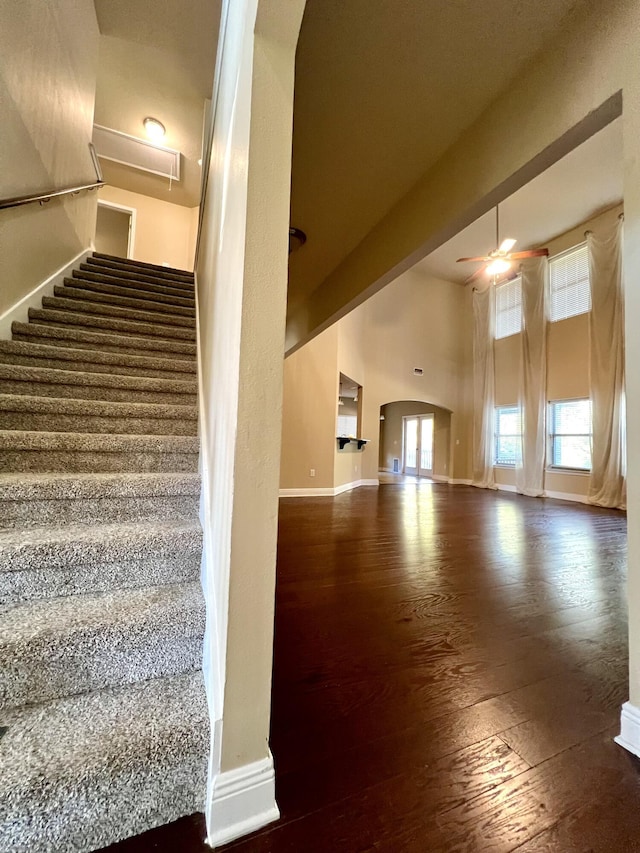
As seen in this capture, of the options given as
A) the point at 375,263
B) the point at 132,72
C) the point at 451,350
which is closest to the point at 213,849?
the point at 375,263

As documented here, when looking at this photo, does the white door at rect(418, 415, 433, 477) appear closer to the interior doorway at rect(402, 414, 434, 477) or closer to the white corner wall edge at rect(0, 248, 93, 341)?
the interior doorway at rect(402, 414, 434, 477)

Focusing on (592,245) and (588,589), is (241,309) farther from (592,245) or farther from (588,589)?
(592,245)

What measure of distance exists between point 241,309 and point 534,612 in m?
2.32

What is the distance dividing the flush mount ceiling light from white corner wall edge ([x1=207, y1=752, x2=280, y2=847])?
7.33 meters

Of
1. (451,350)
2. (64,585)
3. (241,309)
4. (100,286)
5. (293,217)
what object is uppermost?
(451,350)

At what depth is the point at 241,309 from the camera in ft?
3.12

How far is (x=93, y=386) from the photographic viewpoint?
91.1 inches

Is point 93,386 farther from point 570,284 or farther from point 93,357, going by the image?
point 570,284

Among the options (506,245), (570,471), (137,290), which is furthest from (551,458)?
(137,290)

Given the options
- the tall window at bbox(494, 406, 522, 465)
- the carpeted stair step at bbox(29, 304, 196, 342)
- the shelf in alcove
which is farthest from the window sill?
the carpeted stair step at bbox(29, 304, 196, 342)

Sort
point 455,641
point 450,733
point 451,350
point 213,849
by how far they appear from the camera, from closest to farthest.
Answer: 1. point 213,849
2. point 450,733
3. point 455,641
4. point 451,350

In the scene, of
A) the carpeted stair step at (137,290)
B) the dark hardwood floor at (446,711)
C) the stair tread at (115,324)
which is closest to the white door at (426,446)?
the dark hardwood floor at (446,711)

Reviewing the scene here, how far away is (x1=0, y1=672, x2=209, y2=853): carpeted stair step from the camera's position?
0.81m

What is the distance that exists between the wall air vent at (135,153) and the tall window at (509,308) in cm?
738
